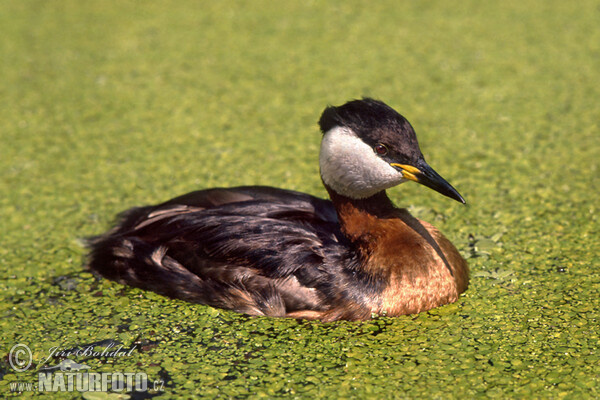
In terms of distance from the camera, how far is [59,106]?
24.9 ft

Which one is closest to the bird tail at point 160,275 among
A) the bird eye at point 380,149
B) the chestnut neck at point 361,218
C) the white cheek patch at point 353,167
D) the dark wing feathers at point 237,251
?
the dark wing feathers at point 237,251

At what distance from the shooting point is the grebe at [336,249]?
14.4 feet

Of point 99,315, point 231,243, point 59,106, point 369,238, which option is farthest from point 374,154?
point 59,106

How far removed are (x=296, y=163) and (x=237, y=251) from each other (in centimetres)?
209

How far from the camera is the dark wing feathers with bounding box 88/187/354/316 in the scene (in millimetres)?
4449

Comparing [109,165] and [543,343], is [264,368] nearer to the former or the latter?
[543,343]

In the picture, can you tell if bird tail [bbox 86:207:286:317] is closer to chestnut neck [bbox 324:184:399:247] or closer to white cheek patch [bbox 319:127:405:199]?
chestnut neck [bbox 324:184:399:247]

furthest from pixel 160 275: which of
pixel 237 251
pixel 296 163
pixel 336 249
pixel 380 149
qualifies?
pixel 296 163

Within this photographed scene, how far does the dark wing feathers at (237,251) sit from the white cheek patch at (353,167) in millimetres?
356

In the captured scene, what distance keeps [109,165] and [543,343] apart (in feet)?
12.8

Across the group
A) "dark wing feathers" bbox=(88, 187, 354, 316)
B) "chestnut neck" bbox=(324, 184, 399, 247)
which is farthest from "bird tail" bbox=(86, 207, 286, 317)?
"chestnut neck" bbox=(324, 184, 399, 247)

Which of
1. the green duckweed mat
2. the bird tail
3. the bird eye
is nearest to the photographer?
the green duckweed mat

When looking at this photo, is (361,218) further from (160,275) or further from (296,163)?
(296,163)

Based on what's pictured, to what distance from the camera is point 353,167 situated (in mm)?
4414
